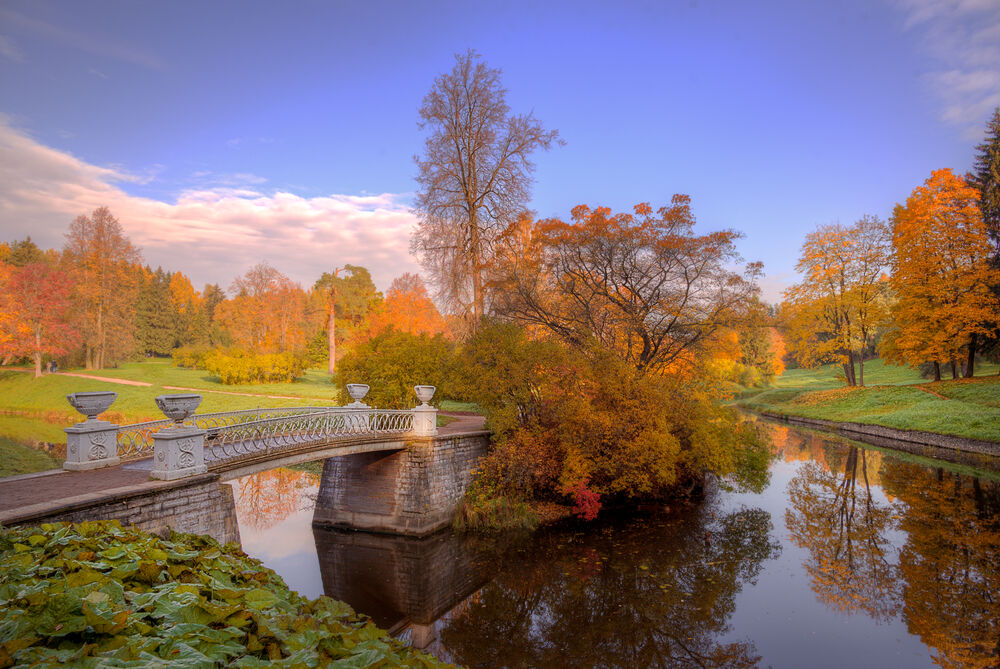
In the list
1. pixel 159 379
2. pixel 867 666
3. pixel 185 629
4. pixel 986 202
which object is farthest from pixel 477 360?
pixel 986 202

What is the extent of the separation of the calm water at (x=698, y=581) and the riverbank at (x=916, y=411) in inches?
306

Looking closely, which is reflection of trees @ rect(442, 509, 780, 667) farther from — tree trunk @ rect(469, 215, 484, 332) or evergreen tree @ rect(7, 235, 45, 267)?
evergreen tree @ rect(7, 235, 45, 267)

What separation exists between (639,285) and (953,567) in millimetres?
11579

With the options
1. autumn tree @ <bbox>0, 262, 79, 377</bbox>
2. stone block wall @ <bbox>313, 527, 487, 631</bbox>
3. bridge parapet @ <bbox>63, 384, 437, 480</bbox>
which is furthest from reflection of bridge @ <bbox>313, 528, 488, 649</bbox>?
autumn tree @ <bbox>0, 262, 79, 377</bbox>

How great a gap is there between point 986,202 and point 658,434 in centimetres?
3211

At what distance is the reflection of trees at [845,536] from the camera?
10.1m

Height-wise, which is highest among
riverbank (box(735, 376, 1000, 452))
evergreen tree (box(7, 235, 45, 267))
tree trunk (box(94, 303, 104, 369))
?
evergreen tree (box(7, 235, 45, 267))

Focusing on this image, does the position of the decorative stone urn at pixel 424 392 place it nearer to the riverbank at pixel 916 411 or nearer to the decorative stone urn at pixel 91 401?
the decorative stone urn at pixel 91 401

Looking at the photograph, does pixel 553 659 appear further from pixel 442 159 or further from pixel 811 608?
pixel 442 159

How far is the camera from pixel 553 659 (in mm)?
8156

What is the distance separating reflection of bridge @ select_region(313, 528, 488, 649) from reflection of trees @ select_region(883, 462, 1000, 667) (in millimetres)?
8427

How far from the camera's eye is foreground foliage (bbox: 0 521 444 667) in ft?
7.31

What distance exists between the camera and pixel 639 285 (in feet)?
62.1

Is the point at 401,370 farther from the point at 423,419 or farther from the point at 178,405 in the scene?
the point at 178,405
